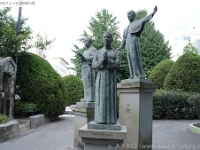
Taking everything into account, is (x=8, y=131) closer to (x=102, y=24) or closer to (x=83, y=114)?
(x=83, y=114)

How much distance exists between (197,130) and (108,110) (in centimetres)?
584

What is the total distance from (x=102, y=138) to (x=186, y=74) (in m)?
12.6

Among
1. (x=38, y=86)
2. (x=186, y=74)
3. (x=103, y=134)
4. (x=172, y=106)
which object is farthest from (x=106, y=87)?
(x=186, y=74)

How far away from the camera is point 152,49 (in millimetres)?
28938

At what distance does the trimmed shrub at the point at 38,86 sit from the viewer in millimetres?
13242

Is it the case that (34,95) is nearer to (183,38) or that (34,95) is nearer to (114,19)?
(114,19)

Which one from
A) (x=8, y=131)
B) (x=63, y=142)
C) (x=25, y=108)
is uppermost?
(x=25, y=108)

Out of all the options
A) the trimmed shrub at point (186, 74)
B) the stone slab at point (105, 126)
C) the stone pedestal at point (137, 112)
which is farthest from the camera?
the trimmed shrub at point (186, 74)

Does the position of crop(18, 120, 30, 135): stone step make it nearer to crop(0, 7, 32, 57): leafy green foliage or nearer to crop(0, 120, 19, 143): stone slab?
crop(0, 120, 19, 143): stone slab

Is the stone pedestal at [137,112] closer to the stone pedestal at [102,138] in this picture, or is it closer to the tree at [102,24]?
the stone pedestal at [102,138]

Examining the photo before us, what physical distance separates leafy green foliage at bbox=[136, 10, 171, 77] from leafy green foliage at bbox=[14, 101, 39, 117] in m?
17.5

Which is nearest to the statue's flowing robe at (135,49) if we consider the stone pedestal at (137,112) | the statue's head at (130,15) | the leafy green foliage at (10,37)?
the statue's head at (130,15)

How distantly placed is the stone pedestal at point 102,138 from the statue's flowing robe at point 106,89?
0.83ft

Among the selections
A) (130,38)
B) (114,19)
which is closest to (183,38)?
(114,19)
